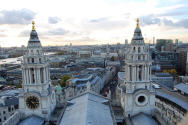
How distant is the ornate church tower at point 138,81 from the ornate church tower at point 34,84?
59.4 feet

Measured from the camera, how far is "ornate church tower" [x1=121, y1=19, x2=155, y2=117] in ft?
116

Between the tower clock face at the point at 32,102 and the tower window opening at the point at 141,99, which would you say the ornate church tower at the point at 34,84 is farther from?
the tower window opening at the point at 141,99

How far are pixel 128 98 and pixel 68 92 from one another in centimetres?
3165

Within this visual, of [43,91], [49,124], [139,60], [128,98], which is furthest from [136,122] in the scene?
[43,91]

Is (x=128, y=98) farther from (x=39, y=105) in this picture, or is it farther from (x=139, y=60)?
(x=39, y=105)

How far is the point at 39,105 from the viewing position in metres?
35.7

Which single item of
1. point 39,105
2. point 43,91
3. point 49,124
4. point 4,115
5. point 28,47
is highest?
point 28,47

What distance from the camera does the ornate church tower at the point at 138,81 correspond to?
35.3 meters

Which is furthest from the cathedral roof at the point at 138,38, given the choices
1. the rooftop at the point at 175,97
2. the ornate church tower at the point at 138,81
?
the rooftop at the point at 175,97

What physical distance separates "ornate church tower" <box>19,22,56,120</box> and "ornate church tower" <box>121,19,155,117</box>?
1810cm

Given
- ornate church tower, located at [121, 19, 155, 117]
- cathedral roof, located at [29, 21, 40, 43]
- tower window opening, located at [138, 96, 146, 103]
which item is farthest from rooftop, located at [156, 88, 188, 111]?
cathedral roof, located at [29, 21, 40, 43]

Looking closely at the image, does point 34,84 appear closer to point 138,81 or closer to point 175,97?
point 138,81

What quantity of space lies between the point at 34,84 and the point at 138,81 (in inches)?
911

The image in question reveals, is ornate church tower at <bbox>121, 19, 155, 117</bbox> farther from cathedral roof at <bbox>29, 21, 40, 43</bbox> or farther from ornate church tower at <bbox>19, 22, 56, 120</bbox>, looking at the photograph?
cathedral roof at <bbox>29, 21, 40, 43</bbox>
